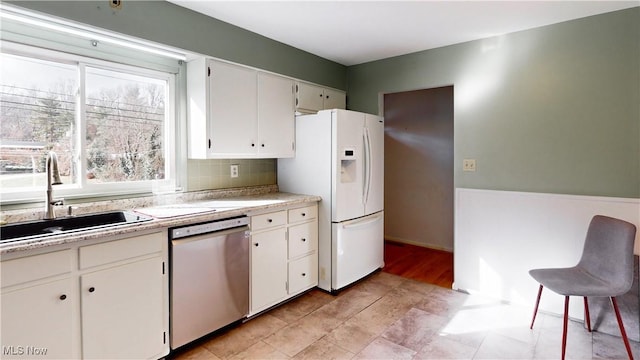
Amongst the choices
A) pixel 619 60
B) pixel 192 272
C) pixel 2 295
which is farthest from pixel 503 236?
pixel 2 295

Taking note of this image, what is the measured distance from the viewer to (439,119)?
4465mm

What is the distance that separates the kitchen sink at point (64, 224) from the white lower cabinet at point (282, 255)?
85cm

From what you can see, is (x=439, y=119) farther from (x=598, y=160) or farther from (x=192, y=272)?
(x=192, y=272)

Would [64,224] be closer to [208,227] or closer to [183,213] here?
[183,213]

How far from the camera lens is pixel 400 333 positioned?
2.42 meters

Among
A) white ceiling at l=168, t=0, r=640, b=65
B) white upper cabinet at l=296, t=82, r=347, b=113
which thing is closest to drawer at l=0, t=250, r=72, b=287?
white ceiling at l=168, t=0, r=640, b=65

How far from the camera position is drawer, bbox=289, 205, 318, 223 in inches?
114

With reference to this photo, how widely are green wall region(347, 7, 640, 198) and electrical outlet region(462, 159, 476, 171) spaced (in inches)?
1.6

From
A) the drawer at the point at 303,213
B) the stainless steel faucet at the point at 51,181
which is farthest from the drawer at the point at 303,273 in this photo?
the stainless steel faucet at the point at 51,181

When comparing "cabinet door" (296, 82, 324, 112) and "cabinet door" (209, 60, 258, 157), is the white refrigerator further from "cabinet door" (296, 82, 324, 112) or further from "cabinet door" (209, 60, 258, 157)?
"cabinet door" (209, 60, 258, 157)

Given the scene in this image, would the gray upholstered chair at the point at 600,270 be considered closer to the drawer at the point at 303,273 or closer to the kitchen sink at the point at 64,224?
the drawer at the point at 303,273

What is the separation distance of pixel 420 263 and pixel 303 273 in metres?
1.65

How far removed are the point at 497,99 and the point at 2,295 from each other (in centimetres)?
350

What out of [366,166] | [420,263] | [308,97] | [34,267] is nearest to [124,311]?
[34,267]
